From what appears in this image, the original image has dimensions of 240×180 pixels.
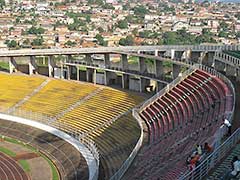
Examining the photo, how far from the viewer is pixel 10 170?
24.9m

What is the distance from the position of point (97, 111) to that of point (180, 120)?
829 cm

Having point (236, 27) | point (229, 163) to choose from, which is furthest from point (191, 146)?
point (236, 27)

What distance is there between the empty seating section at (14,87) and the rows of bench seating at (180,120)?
11.4 metres

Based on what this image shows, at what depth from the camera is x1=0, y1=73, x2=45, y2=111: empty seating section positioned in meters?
33.5

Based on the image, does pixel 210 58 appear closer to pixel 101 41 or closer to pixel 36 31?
pixel 101 41

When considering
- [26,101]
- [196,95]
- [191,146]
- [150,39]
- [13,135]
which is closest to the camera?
[191,146]

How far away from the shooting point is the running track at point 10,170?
79.2 feet

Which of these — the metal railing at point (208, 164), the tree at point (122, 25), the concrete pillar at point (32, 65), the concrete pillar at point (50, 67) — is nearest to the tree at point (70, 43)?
the tree at point (122, 25)

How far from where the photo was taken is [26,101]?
3325 centimetres

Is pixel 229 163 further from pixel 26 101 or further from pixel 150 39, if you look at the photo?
pixel 150 39

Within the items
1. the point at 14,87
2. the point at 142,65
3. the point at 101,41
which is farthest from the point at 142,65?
the point at 101,41

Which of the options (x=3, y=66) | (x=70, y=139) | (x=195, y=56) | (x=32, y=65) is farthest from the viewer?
(x=3, y=66)

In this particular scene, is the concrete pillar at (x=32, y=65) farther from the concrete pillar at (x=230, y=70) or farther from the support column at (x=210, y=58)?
the concrete pillar at (x=230, y=70)

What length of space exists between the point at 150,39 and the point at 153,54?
73686mm
